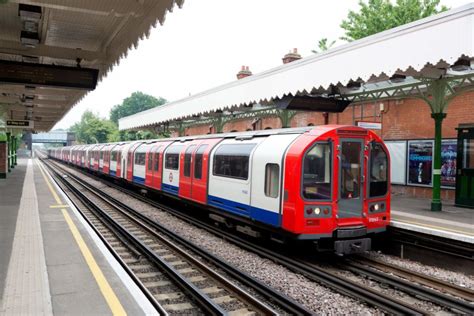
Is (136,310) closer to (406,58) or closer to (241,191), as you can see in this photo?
(241,191)

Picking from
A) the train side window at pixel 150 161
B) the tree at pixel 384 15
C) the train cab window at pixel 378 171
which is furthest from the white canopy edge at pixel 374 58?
the tree at pixel 384 15

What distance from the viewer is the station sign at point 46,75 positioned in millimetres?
8195

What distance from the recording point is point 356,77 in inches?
421

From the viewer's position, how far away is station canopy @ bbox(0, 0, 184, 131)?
263 inches

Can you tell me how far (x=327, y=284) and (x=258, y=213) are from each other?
2.41 metres

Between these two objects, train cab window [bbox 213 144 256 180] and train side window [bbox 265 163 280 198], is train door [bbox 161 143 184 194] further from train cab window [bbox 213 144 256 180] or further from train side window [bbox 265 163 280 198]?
train side window [bbox 265 163 280 198]

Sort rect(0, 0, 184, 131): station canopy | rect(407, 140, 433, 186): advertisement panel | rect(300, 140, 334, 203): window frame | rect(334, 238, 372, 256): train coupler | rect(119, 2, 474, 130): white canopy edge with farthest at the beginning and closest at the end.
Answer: rect(407, 140, 433, 186): advertisement panel → rect(119, 2, 474, 130): white canopy edge → rect(334, 238, 372, 256): train coupler → rect(300, 140, 334, 203): window frame → rect(0, 0, 184, 131): station canopy

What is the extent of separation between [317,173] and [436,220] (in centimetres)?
406

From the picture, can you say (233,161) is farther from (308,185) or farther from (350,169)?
(350,169)

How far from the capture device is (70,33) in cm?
877

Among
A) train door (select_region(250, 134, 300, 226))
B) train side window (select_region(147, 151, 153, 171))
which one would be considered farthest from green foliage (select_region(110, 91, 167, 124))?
train door (select_region(250, 134, 300, 226))

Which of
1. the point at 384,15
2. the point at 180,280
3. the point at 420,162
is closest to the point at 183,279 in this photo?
the point at 180,280

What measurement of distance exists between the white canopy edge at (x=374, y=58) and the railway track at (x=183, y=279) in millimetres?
6177

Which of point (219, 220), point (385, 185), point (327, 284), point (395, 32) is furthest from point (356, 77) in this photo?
point (327, 284)
